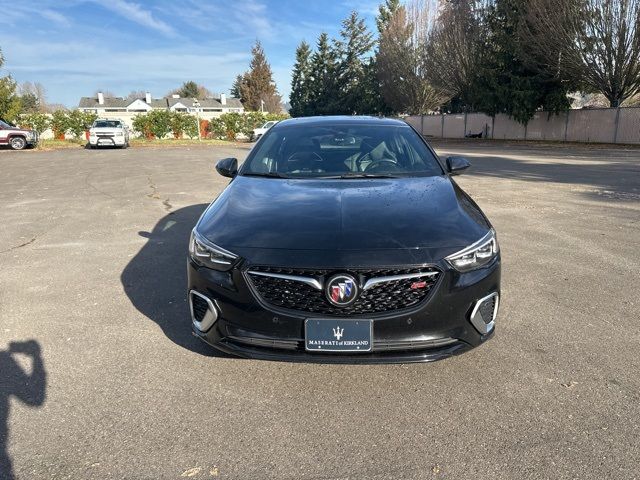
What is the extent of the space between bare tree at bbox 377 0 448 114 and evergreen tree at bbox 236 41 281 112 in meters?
28.4

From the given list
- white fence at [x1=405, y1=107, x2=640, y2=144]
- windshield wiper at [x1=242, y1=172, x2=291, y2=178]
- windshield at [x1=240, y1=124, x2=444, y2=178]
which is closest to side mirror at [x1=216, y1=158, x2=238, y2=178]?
windshield at [x1=240, y1=124, x2=444, y2=178]

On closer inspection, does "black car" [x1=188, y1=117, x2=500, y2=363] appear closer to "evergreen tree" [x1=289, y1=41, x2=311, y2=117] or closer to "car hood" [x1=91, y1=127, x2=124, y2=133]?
"car hood" [x1=91, y1=127, x2=124, y2=133]

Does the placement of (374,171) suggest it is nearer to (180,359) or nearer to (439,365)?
(439,365)

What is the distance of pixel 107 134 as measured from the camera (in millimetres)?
26766

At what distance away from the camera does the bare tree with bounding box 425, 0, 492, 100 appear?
32.6 meters

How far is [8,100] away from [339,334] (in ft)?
113

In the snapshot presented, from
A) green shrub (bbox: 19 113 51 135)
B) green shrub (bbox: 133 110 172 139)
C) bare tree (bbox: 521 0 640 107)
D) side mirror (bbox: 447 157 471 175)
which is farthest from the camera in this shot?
green shrub (bbox: 133 110 172 139)

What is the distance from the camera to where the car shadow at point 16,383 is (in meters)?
2.29

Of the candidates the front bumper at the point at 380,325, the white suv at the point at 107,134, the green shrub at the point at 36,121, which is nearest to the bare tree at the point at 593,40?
the white suv at the point at 107,134

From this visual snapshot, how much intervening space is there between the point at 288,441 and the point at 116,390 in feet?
3.73

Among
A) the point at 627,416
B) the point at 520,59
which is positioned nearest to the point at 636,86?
the point at 520,59

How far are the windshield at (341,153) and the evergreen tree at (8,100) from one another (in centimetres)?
3148

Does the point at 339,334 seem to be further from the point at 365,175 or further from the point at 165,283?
the point at 165,283

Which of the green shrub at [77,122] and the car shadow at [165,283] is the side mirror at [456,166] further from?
the green shrub at [77,122]
